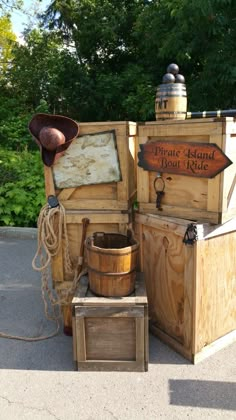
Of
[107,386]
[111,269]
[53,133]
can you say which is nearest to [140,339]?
[107,386]

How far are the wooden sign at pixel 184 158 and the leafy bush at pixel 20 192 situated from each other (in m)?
3.84

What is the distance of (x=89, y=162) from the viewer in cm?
286

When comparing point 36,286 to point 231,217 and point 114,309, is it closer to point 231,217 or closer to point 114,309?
point 114,309

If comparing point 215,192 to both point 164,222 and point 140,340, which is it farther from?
point 140,340

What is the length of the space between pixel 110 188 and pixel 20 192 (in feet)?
12.8

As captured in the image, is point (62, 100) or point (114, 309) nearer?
point (114, 309)

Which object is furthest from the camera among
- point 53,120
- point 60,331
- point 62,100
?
point 62,100

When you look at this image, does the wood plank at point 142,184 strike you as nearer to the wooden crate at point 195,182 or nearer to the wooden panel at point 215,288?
the wooden crate at point 195,182

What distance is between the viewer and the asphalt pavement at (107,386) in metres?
→ 2.24

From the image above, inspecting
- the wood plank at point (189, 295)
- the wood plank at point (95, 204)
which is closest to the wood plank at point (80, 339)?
the wood plank at point (189, 295)

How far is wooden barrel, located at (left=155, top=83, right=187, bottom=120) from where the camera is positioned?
270 cm

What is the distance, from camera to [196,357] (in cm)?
269

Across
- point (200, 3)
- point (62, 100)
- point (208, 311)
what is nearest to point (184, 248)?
point (208, 311)

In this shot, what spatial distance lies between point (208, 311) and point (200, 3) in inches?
168
